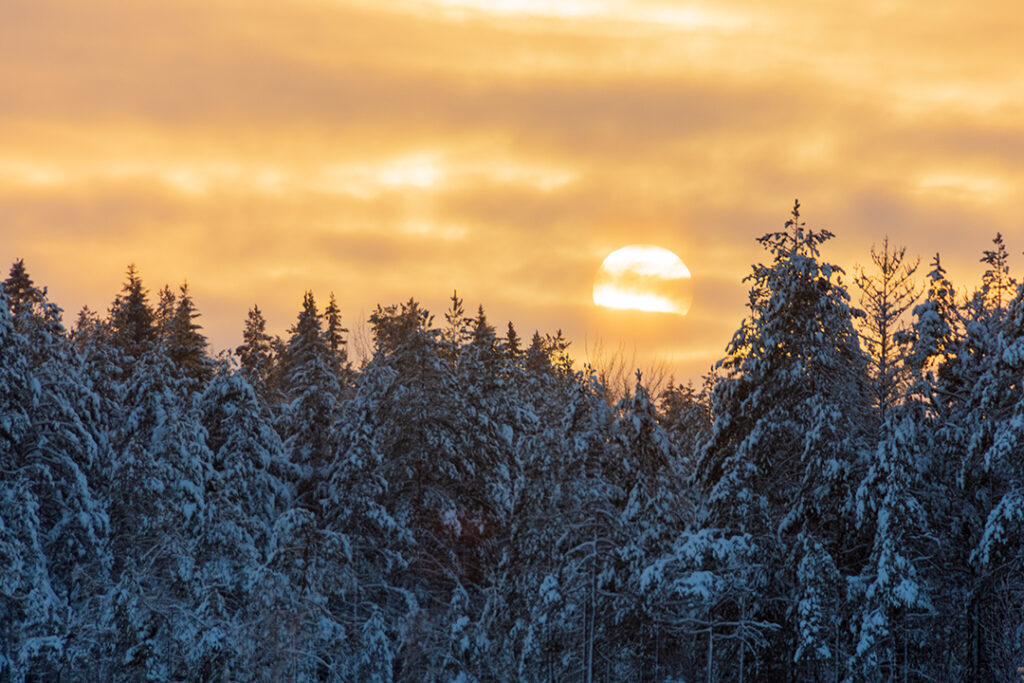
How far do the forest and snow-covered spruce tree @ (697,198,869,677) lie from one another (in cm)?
9

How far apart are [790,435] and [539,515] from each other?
25.6 ft

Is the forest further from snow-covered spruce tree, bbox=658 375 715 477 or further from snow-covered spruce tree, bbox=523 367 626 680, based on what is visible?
snow-covered spruce tree, bbox=658 375 715 477

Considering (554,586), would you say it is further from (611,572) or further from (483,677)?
(483,677)

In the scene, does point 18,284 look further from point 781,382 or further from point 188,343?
point 781,382

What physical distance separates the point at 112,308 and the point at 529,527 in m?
32.5

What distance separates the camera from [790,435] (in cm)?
3325

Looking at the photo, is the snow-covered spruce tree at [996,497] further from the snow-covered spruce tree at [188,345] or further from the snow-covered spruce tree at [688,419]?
the snow-covered spruce tree at [188,345]

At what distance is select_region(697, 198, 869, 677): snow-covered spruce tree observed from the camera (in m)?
31.9

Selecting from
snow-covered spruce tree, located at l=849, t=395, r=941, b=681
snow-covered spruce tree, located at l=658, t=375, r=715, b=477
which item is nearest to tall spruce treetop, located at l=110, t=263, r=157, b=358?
snow-covered spruce tree, located at l=658, t=375, r=715, b=477

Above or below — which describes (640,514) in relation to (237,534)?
above

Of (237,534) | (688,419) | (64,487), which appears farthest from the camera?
(688,419)

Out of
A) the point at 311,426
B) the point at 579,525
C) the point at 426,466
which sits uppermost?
the point at 311,426

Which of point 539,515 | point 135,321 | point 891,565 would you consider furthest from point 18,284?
point 891,565

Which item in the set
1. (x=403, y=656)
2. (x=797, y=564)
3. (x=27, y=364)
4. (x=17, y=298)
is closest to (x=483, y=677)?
(x=403, y=656)
